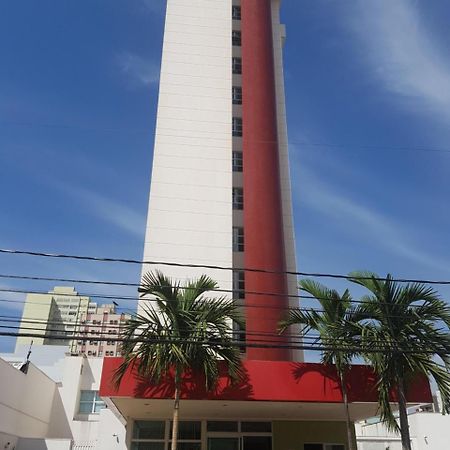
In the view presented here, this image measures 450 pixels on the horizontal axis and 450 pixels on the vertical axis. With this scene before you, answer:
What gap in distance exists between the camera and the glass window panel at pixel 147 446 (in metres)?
22.1

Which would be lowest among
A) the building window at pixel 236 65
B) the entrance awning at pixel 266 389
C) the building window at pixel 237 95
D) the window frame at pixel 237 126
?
the entrance awning at pixel 266 389

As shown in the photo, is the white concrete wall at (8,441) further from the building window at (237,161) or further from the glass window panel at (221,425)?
the building window at (237,161)

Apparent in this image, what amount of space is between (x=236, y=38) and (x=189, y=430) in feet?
95.0

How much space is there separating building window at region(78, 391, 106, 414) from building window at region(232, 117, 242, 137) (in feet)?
64.3

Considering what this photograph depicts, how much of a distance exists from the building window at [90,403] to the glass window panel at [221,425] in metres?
11.2

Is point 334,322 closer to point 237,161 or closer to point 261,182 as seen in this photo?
point 261,182

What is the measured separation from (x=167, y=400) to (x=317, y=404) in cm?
573

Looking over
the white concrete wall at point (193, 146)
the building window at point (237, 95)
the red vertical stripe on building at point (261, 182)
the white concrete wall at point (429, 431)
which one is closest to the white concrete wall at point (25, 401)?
the white concrete wall at point (193, 146)

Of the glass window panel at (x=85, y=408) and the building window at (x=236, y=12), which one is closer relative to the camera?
the glass window panel at (x=85, y=408)

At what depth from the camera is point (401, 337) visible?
56.7ft

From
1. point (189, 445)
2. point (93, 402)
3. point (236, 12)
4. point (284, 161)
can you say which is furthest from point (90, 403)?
point (236, 12)

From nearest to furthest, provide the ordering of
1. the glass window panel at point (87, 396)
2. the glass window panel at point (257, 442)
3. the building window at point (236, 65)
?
1. the glass window panel at point (257, 442)
2. the glass window panel at point (87, 396)
3. the building window at point (236, 65)

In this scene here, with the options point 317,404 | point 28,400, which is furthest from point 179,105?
point 317,404

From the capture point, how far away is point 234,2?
132ft
